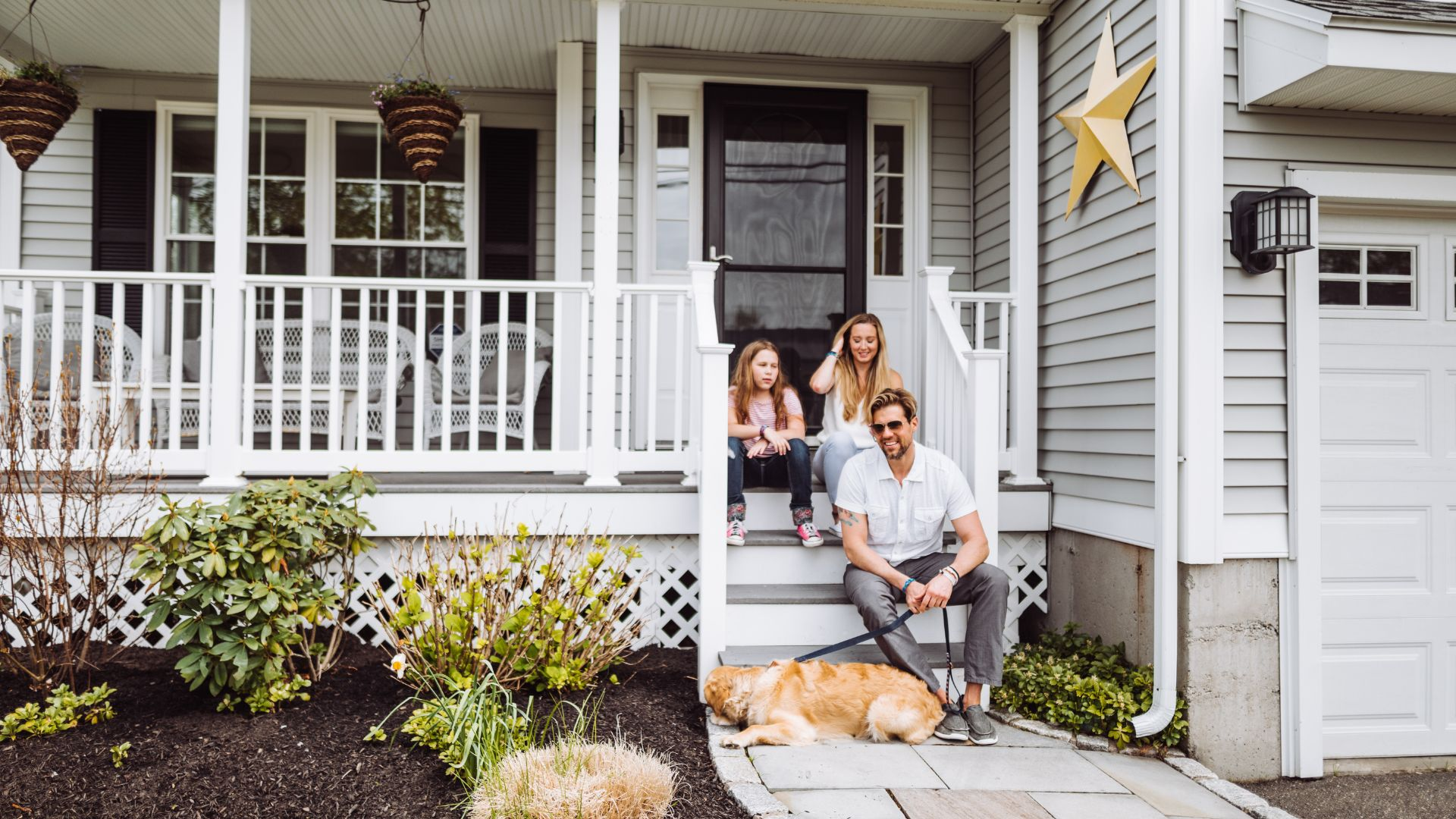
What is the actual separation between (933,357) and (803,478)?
0.92 meters

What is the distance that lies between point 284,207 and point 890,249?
360 cm

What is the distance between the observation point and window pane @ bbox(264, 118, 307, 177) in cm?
595

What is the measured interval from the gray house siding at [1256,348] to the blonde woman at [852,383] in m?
1.33

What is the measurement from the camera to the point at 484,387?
17.9 ft

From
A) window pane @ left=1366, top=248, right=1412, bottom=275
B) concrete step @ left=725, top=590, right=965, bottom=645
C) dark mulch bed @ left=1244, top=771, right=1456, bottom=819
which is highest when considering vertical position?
window pane @ left=1366, top=248, right=1412, bottom=275

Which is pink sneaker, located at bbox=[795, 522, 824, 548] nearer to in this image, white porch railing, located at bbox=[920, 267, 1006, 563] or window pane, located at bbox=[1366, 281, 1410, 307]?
white porch railing, located at bbox=[920, 267, 1006, 563]

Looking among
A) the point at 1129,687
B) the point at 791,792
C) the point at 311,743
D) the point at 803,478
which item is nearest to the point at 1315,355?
the point at 1129,687

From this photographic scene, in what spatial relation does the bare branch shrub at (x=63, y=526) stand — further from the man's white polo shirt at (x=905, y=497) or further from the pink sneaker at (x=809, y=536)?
the man's white polo shirt at (x=905, y=497)

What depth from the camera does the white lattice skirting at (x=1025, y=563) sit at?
15.3 feet

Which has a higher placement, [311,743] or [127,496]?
[127,496]

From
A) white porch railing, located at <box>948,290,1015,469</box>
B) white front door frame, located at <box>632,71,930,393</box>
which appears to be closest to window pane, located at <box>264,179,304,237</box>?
white front door frame, located at <box>632,71,930,393</box>

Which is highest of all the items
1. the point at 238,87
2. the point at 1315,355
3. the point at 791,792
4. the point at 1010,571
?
the point at 238,87

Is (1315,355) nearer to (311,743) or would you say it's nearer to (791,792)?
(791,792)

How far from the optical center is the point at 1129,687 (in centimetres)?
378
